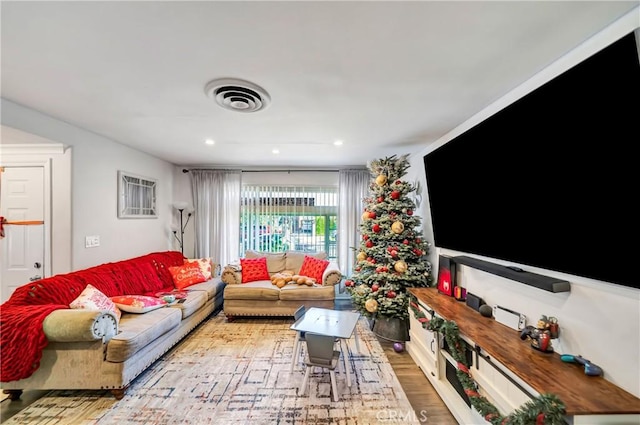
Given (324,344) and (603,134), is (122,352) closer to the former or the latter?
(324,344)

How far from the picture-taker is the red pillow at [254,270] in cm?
398

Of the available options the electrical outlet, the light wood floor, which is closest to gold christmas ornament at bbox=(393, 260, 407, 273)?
the light wood floor

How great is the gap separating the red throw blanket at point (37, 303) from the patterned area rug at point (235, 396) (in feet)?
1.38

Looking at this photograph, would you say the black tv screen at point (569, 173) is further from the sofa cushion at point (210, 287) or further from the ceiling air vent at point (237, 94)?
the sofa cushion at point (210, 287)

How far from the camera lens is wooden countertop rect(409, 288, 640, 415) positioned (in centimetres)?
108

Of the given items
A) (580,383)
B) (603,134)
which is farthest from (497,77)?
(580,383)

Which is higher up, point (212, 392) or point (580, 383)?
point (580, 383)

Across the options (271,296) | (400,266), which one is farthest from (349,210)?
(271,296)

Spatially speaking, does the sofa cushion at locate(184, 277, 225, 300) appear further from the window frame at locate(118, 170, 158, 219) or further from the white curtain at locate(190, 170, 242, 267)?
the window frame at locate(118, 170, 158, 219)

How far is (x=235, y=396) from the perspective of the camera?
→ 2.14m

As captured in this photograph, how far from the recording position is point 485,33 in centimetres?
133

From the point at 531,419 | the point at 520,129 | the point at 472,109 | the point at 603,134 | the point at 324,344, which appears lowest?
the point at 324,344

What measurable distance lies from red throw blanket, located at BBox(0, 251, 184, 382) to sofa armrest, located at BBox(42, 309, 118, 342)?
5 cm

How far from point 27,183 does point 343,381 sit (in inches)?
153
